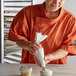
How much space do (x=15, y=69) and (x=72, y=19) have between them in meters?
0.73

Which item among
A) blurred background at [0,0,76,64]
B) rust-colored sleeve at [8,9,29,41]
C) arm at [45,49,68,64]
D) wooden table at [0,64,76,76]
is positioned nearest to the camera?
wooden table at [0,64,76,76]

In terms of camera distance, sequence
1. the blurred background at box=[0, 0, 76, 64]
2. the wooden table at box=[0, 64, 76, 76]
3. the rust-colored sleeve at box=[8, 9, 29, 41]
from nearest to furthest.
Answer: the wooden table at box=[0, 64, 76, 76] → the rust-colored sleeve at box=[8, 9, 29, 41] → the blurred background at box=[0, 0, 76, 64]

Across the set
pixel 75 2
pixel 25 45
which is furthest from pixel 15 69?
pixel 75 2

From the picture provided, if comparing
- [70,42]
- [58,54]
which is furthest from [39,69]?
[70,42]

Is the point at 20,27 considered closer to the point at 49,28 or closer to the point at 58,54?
the point at 49,28

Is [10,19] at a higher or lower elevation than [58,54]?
higher

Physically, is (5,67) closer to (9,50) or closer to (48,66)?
(48,66)

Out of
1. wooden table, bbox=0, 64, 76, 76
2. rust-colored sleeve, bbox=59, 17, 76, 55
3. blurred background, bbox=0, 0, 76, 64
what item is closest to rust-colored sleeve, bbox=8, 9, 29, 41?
wooden table, bbox=0, 64, 76, 76

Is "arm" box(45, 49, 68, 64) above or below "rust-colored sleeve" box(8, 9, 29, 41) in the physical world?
below

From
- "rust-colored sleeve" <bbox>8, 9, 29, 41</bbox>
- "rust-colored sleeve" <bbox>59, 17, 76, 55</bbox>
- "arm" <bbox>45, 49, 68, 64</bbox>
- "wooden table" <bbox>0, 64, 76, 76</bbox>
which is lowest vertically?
"wooden table" <bbox>0, 64, 76, 76</bbox>

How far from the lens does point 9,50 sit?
3311mm

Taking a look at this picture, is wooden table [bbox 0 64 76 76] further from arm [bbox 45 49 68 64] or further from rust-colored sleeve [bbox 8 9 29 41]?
rust-colored sleeve [bbox 8 9 29 41]

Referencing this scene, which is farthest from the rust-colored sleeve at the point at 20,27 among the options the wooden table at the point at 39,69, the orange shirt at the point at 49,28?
the wooden table at the point at 39,69

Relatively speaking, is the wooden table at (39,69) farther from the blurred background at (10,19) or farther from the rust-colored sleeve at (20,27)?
the blurred background at (10,19)
